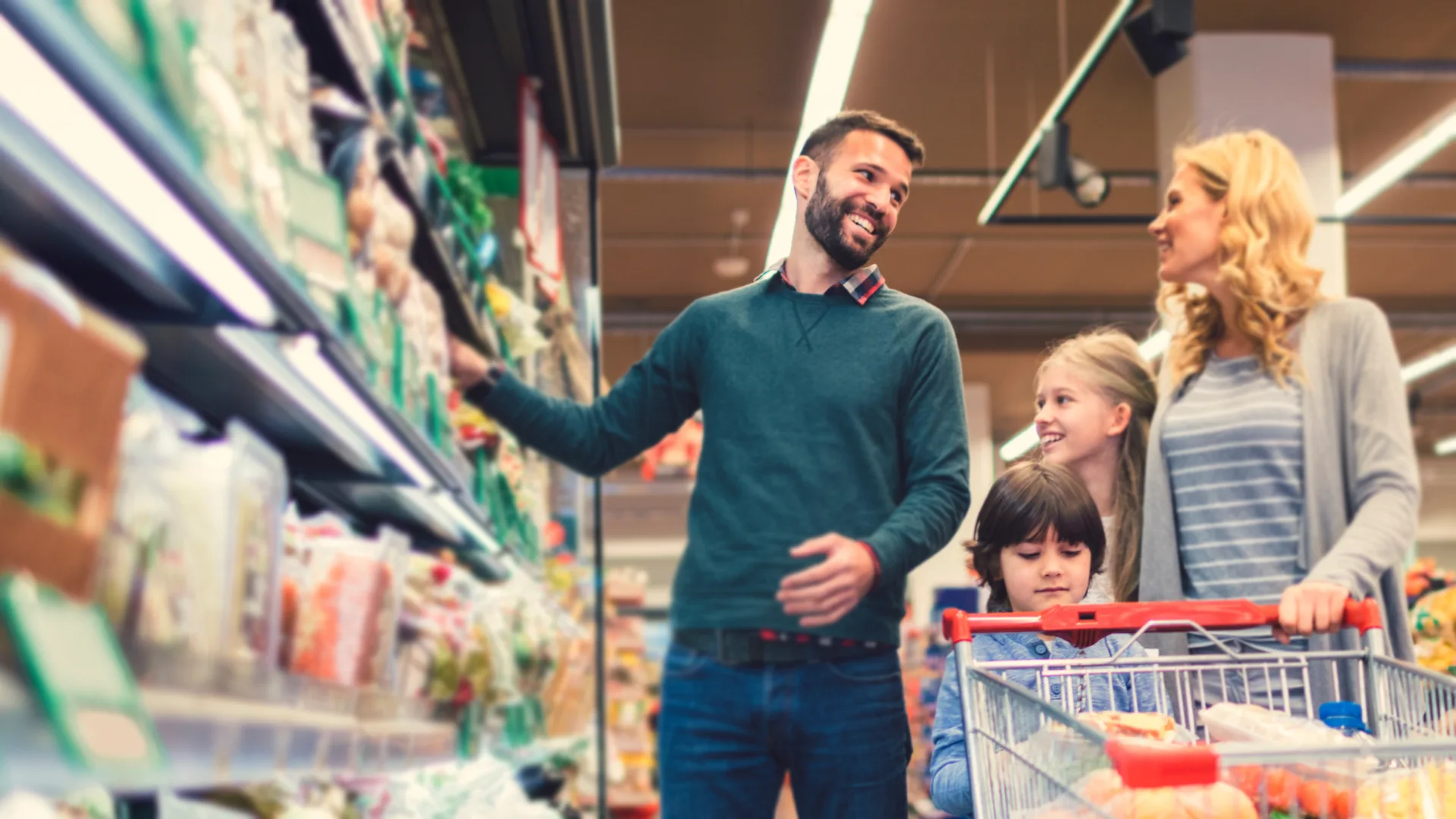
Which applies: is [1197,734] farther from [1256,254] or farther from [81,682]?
[81,682]

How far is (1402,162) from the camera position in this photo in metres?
5.65

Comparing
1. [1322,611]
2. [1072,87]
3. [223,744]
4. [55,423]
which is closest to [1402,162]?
[1072,87]

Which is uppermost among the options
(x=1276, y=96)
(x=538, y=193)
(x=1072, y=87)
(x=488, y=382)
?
(x=1276, y=96)

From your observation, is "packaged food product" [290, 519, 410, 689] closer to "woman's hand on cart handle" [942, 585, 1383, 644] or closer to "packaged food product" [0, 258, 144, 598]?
"packaged food product" [0, 258, 144, 598]

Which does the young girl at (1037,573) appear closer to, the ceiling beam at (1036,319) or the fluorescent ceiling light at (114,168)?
the fluorescent ceiling light at (114,168)

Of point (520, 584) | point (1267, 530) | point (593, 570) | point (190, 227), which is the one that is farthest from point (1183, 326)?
point (593, 570)

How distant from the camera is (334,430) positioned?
73.8 inches

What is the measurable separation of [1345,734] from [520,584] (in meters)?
2.35

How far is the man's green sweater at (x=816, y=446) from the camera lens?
56.2 inches

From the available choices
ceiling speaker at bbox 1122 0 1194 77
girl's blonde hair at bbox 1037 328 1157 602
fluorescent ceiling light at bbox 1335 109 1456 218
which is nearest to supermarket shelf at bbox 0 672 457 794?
girl's blonde hair at bbox 1037 328 1157 602

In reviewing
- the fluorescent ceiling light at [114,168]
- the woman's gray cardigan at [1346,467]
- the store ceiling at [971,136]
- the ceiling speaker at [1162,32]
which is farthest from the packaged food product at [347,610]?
the ceiling speaker at [1162,32]

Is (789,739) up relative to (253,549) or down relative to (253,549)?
down

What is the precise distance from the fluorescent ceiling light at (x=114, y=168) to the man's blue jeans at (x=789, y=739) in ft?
2.09

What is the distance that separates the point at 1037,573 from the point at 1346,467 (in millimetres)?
551
